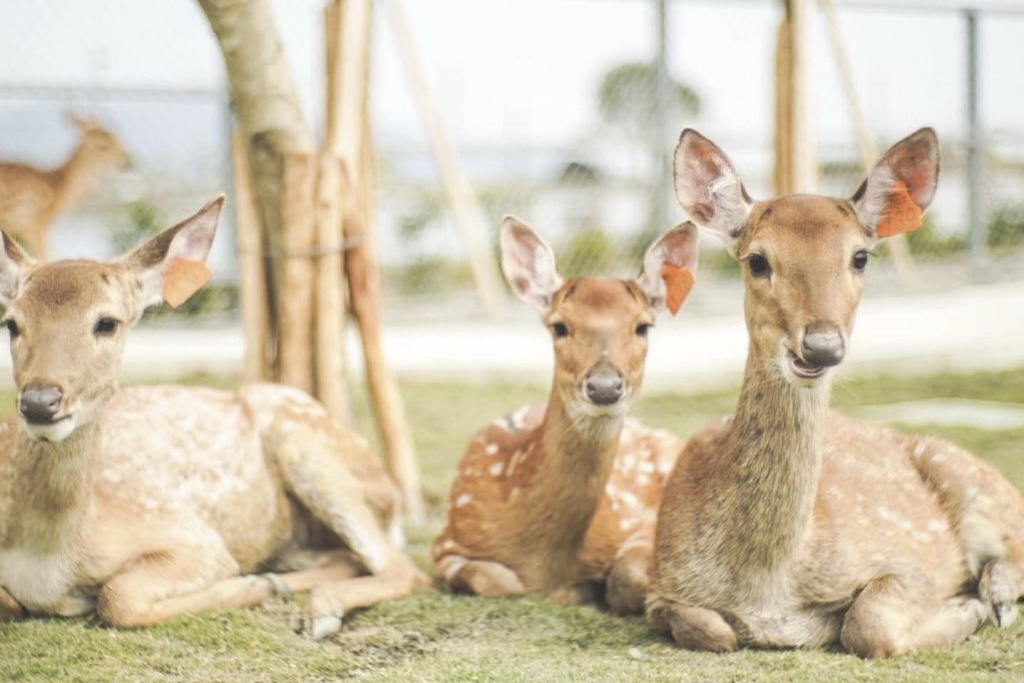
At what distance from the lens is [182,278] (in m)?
4.43

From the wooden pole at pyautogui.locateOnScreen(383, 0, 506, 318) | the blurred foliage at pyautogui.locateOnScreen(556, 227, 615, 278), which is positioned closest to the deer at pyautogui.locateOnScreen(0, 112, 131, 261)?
the wooden pole at pyautogui.locateOnScreen(383, 0, 506, 318)

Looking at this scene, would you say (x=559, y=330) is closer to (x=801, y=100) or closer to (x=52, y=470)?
(x=52, y=470)

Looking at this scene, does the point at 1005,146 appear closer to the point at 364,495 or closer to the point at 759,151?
the point at 759,151

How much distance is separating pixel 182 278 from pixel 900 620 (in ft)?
8.35

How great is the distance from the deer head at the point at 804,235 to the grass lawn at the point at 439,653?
2.86ft

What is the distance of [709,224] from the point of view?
4180mm

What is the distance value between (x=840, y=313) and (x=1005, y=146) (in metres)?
10.6

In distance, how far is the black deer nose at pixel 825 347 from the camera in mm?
3518

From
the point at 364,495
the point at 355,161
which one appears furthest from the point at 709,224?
the point at 355,161

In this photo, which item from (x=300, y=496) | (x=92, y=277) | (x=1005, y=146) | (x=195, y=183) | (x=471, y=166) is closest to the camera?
(x=92, y=277)

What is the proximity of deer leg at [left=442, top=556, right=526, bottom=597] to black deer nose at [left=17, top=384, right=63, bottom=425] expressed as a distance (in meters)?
1.68

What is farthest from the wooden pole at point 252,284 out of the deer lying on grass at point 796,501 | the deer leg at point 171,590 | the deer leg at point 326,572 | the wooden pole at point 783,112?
the wooden pole at point 783,112

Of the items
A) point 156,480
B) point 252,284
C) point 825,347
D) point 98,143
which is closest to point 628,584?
point 825,347

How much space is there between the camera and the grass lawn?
371 centimetres
